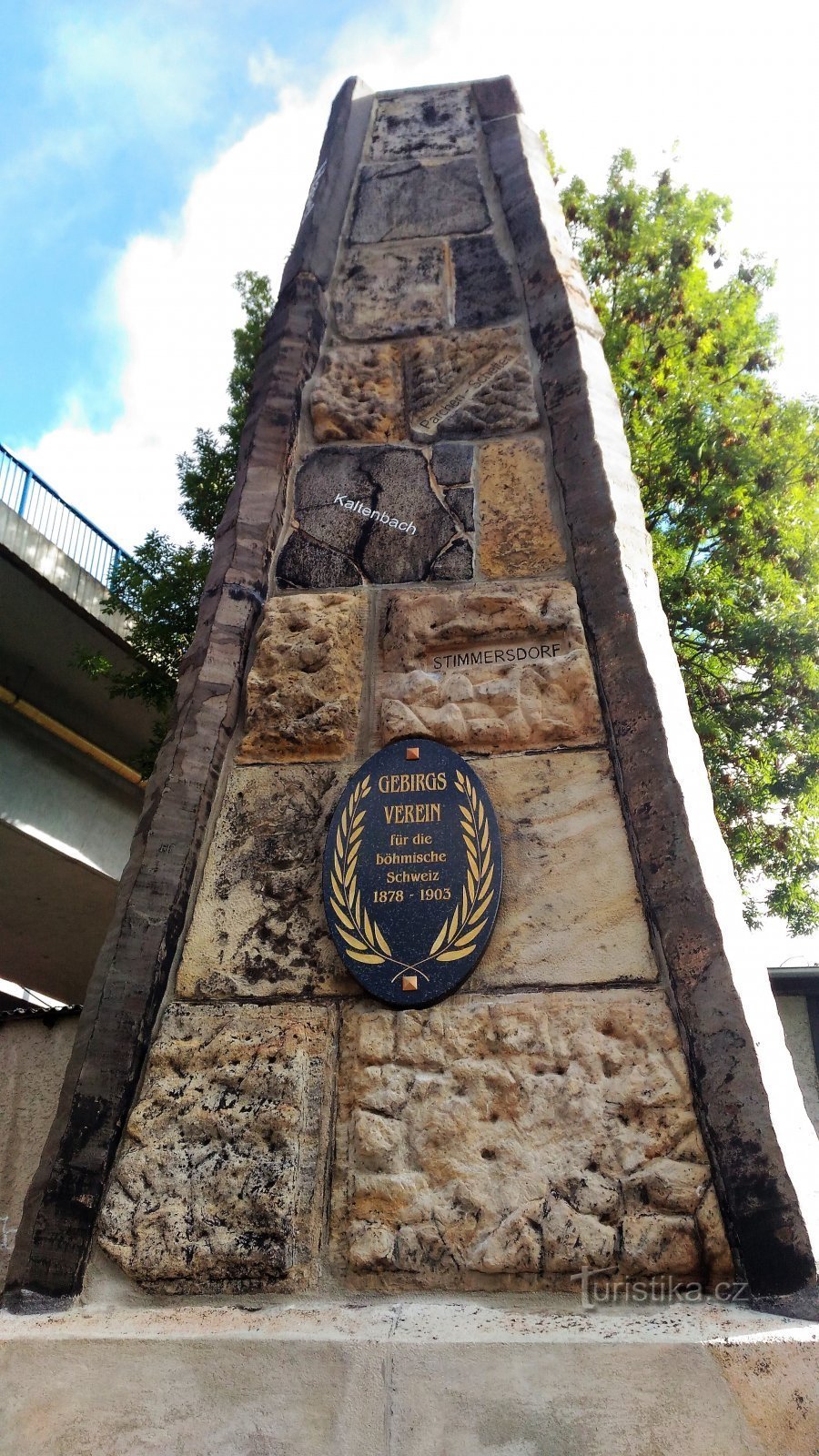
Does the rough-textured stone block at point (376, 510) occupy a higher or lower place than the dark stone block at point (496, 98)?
lower

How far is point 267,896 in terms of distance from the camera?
94.7 inches

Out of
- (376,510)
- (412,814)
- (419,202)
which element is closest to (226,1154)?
(412,814)

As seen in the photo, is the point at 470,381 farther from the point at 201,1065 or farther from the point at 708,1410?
the point at 708,1410

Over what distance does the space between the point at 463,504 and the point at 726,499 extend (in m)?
4.58

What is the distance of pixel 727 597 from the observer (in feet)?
23.1

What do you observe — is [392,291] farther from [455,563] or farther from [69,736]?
[69,736]

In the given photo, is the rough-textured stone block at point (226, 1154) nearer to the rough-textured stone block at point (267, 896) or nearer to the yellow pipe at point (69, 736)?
the rough-textured stone block at point (267, 896)

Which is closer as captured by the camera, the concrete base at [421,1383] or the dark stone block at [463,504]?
the concrete base at [421,1383]

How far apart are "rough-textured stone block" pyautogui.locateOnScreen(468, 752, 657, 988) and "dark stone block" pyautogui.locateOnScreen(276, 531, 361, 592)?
75 cm

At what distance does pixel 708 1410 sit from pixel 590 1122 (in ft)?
1.67

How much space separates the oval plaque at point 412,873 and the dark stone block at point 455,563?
545mm

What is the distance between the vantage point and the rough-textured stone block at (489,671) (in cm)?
252

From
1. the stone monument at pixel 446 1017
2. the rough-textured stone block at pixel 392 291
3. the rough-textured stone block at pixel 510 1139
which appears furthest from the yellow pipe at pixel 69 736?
the rough-textured stone block at pixel 510 1139

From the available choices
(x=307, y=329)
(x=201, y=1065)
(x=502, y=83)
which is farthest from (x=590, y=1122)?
(x=502, y=83)
